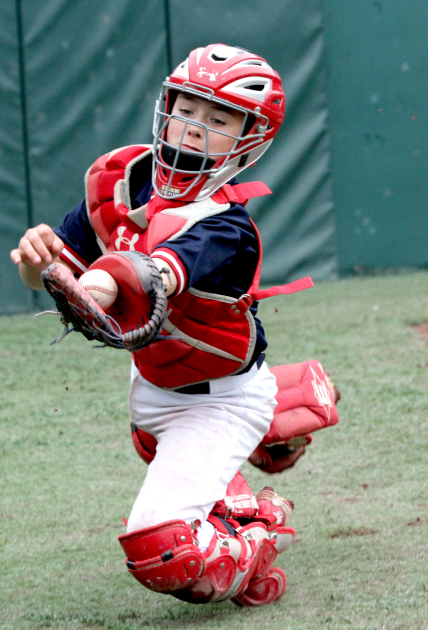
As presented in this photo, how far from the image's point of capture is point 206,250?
1851 mm

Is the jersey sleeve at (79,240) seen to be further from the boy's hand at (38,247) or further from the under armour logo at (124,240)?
the boy's hand at (38,247)

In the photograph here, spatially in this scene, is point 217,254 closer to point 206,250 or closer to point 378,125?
point 206,250

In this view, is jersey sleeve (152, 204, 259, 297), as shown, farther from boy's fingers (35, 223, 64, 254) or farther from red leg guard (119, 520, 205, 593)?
red leg guard (119, 520, 205, 593)

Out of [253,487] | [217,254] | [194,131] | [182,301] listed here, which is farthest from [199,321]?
[253,487]

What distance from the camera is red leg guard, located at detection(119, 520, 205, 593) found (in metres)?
1.86

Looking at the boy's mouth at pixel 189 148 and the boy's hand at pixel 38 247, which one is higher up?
the boy's mouth at pixel 189 148

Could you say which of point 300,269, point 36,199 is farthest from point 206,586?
point 300,269

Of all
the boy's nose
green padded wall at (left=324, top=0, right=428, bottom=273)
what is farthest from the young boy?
green padded wall at (left=324, top=0, right=428, bottom=273)

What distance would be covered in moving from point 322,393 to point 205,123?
0.89 meters

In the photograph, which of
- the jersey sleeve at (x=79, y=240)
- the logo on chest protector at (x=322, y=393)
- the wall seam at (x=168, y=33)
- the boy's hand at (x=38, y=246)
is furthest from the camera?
the wall seam at (x=168, y=33)

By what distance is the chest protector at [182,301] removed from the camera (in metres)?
2.00

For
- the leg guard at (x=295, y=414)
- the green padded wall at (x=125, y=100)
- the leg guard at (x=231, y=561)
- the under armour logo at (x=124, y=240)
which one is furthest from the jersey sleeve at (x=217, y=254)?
the green padded wall at (x=125, y=100)

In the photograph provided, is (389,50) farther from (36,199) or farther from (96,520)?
(96,520)

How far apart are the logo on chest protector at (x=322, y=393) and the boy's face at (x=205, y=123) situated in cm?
79
